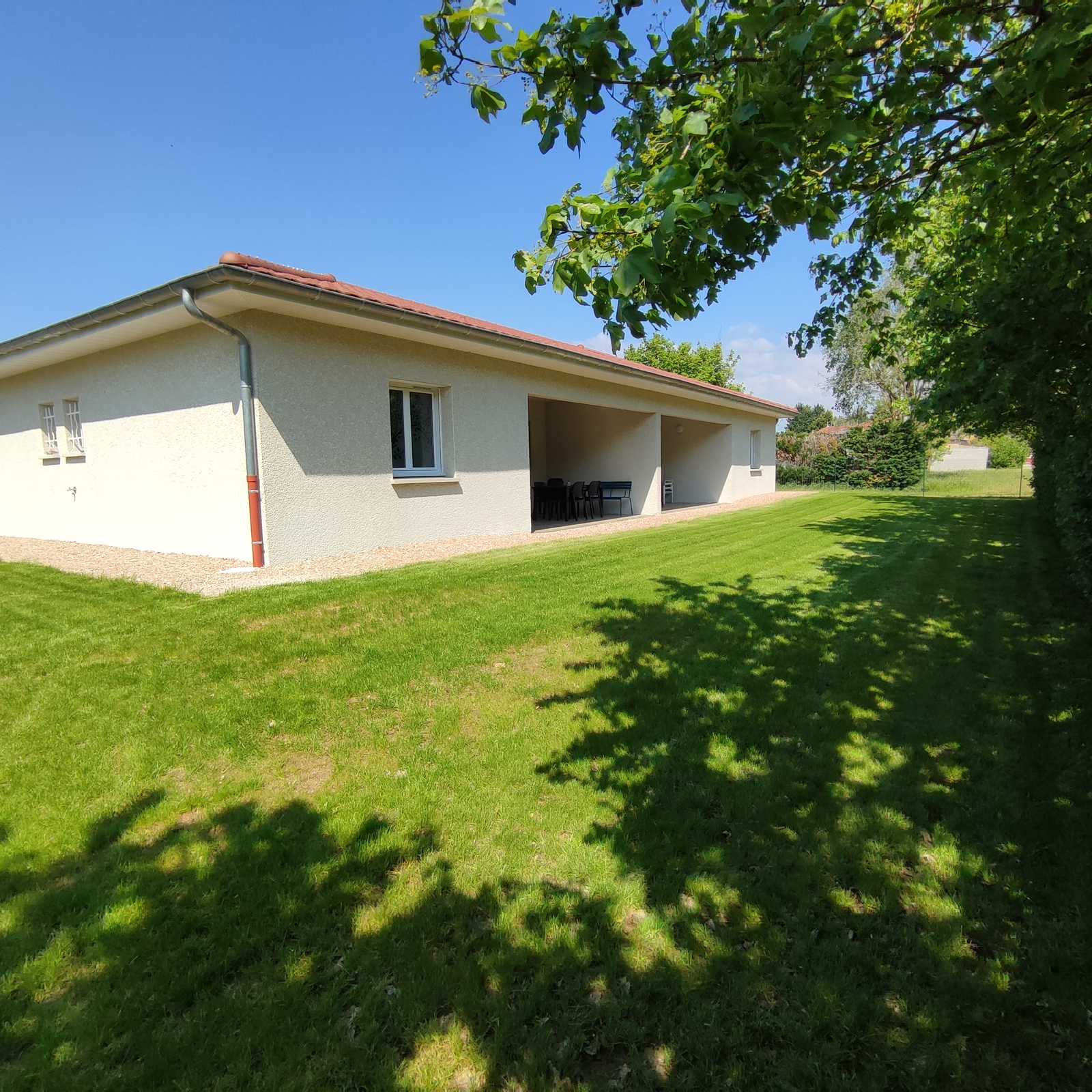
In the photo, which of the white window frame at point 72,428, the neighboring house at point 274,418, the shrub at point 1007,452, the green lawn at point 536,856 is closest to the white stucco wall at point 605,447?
→ the neighboring house at point 274,418

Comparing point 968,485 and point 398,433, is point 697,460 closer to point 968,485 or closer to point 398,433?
point 398,433

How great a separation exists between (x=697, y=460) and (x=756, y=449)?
12.7ft

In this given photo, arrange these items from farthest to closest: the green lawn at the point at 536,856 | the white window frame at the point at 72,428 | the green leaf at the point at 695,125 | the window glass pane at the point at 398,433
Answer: the white window frame at the point at 72,428 < the window glass pane at the point at 398,433 < the green leaf at the point at 695,125 < the green lawn at the point at 536,856

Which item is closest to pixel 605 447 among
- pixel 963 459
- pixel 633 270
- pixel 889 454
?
pixel 633 270

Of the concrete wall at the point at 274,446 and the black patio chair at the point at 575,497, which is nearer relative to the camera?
the concrete wall at the point at 274,446

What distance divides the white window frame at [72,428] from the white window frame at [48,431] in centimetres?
58

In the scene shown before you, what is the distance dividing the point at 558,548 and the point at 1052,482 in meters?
9.42

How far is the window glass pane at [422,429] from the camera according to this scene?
393 inches

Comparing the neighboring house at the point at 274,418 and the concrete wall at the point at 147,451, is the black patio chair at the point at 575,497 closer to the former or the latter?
the neighboring house at the point at 274,418

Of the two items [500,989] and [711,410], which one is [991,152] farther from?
[711,410]

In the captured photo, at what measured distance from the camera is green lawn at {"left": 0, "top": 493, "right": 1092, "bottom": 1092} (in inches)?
69.4

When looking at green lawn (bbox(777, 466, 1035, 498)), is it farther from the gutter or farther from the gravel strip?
the gutter

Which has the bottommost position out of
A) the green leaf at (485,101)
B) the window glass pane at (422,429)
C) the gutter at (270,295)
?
the window glass pane at (422,429)

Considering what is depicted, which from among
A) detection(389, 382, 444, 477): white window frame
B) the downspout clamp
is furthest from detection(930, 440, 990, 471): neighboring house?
the downspout clamp
